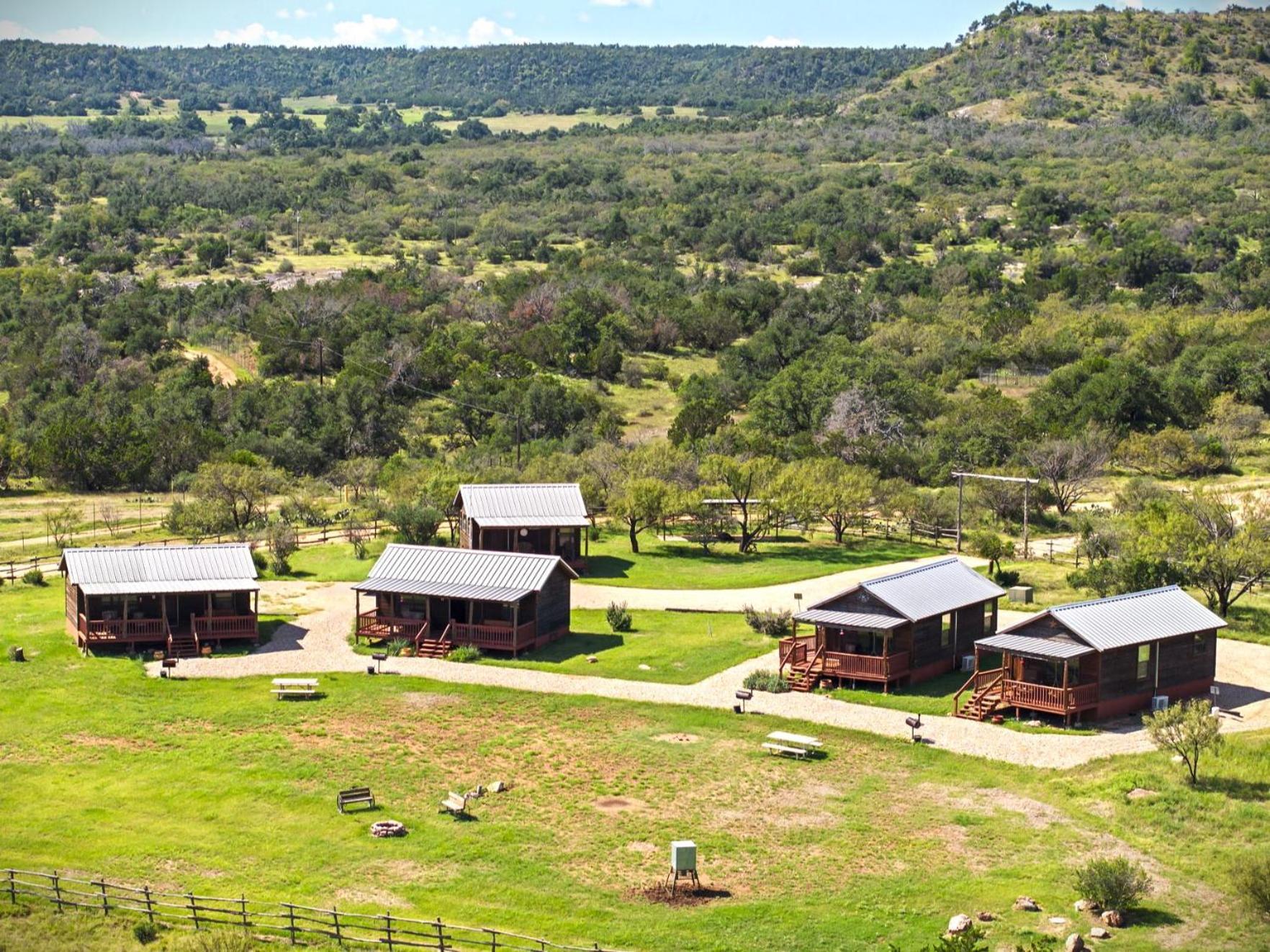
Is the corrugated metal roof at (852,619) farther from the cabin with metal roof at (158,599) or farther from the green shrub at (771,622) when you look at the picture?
the cabin with metal roof at (158,599)

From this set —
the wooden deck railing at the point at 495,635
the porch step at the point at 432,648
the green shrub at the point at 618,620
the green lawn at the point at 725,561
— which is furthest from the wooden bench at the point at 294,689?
the green lawn at the point at 725,561

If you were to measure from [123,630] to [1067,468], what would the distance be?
4055 cm

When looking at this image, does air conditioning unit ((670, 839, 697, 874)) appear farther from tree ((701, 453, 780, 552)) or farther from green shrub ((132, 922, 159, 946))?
tree ((701, 453, 780, 552))

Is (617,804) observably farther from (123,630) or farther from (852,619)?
(123,630)

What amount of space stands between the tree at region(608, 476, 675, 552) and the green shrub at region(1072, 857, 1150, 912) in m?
33.6

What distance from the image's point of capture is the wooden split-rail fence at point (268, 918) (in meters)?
27.9

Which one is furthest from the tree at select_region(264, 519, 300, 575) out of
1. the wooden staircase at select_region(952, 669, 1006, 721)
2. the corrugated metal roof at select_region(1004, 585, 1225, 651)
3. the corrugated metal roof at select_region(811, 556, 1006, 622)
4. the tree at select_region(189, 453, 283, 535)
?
the corrugated metal roof at select_region(1004, 585, 1225, 651)

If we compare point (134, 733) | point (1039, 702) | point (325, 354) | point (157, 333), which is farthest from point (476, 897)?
point (157, 333)

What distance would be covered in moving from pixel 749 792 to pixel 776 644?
12866 mm

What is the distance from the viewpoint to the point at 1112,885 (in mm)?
29109

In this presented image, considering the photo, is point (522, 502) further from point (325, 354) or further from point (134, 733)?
point (325, 354)

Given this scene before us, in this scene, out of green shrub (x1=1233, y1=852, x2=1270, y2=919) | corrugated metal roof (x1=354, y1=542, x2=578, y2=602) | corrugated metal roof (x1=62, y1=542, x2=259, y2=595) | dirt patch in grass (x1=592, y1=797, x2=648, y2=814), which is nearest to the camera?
green shrub (x1=1233, y1=852, x2=1270, y2=919)

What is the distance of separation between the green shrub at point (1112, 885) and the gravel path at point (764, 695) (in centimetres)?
790

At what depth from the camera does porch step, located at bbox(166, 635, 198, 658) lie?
156ft
